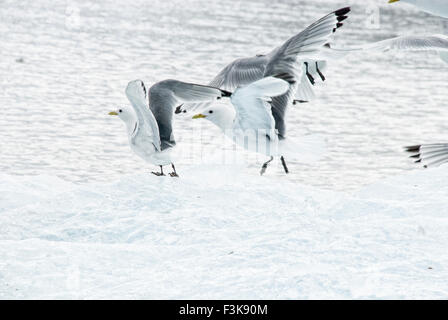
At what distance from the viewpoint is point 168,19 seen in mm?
26844

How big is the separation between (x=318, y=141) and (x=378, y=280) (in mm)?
2230

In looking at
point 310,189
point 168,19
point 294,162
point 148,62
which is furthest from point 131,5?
point 310,189

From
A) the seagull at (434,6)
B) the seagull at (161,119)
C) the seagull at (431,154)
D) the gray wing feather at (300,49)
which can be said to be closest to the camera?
the seagull at (431,154)

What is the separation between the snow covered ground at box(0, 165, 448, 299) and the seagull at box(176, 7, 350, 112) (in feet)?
2.06

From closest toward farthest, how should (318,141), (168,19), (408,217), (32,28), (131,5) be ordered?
(408,217), (318,141), (32,28), (168,19), (131,5)

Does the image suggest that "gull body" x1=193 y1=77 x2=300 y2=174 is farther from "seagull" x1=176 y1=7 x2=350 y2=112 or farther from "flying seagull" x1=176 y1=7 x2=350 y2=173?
"seagull" x1=176 y1=7 x2=350 y2=112

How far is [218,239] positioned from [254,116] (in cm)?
123

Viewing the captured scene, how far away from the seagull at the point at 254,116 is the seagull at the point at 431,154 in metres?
1.80

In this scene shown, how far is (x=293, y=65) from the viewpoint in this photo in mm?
5793

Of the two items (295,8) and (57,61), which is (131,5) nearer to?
(295,8)

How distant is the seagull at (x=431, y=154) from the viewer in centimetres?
338

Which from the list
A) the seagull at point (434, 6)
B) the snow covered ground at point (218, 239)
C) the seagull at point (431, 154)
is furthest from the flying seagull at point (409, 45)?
the seagull at point (431, 154)

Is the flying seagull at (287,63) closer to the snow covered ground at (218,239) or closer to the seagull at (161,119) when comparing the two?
the seagull at (161,119)
